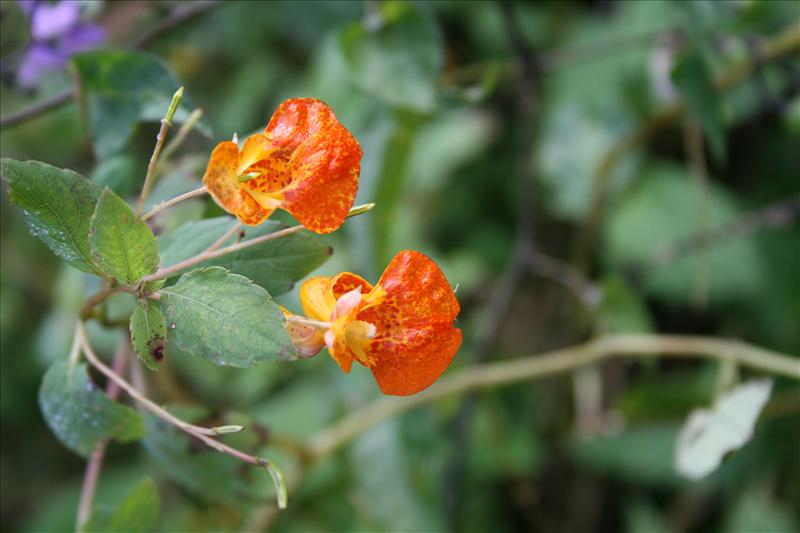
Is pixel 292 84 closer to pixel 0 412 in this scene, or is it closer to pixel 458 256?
pixel 458 256

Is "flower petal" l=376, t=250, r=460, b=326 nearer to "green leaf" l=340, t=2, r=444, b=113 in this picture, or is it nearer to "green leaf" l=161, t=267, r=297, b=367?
"green leaf" l=161, t=267, r=297, b=367

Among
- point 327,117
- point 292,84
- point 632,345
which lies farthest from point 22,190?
point 292,84

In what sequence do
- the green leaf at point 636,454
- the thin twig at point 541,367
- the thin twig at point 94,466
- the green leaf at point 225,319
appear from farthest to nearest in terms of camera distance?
the green leaf at point 636,454 < the thin twig at point 541,367 < the thin twig at point 94,466 < the green leaf at point 225,319

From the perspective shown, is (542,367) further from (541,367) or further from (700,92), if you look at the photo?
(700,92)

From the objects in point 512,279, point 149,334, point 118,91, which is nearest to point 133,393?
point 149,334

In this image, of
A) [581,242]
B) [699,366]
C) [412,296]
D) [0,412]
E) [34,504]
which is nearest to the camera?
[412,296]

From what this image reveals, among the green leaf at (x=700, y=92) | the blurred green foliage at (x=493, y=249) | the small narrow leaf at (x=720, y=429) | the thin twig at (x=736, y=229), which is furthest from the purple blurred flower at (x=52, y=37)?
the thin twig at (x=736, y=229)

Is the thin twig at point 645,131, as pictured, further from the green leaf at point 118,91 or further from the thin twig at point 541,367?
the green leaf at point 118,91
